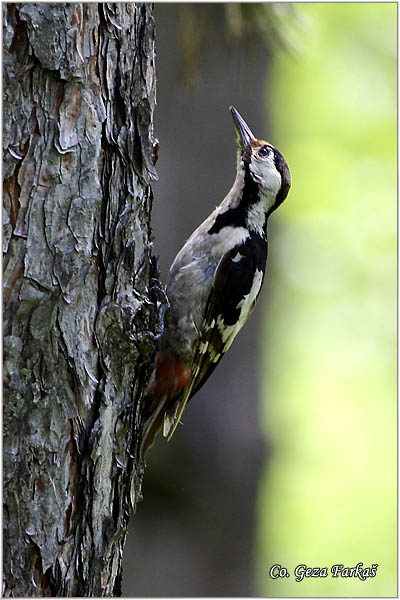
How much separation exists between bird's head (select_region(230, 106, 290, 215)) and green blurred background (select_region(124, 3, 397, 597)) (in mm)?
183

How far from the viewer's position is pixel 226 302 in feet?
8.36

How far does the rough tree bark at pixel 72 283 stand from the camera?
4.72ft

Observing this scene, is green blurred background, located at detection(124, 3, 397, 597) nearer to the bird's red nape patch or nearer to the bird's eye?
the bird's eye

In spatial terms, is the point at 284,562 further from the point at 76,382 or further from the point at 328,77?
the point at 76,382

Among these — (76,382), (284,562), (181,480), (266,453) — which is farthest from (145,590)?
(284,562)

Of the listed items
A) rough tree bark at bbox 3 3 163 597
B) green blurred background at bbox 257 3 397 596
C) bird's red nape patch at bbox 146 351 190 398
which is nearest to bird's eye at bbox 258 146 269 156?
bird's red nape patch at bbox 146 351 190 398

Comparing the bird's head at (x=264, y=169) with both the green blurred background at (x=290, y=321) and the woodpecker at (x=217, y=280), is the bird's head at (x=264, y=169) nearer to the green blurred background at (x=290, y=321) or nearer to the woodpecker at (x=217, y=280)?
the woodpecker at (x=217, y=280)

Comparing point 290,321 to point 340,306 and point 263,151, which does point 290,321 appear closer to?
point 340,306

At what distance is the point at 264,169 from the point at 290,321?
2857 millimetres

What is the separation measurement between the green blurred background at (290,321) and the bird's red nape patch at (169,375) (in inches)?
18.1

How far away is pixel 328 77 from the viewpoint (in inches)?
207

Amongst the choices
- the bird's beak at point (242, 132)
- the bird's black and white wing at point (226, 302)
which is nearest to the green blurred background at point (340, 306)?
the bird's beak at point (242, 132)

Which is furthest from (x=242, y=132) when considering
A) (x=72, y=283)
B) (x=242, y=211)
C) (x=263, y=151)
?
(x=72, y=283)

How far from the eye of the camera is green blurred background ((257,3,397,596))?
5.11 m
